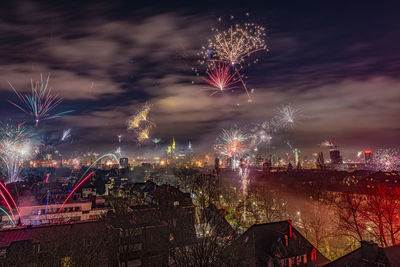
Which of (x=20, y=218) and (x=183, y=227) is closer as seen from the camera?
(x=183, y=227)

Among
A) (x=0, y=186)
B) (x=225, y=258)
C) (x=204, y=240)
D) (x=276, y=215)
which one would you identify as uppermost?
(x=0, y=186)

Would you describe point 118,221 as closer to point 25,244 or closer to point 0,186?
point 25,244

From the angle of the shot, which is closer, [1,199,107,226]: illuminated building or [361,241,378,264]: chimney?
[361,241,378,264]: chimney

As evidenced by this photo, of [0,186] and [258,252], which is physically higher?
[0,186]

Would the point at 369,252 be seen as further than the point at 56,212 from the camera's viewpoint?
No

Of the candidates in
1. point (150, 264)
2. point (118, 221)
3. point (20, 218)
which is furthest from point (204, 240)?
point (20, 218)

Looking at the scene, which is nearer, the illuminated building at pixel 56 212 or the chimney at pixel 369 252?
the chimney at pixel 369 252

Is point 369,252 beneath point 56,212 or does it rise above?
beneath

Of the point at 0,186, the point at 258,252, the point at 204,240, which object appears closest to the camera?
the point at 204,240
